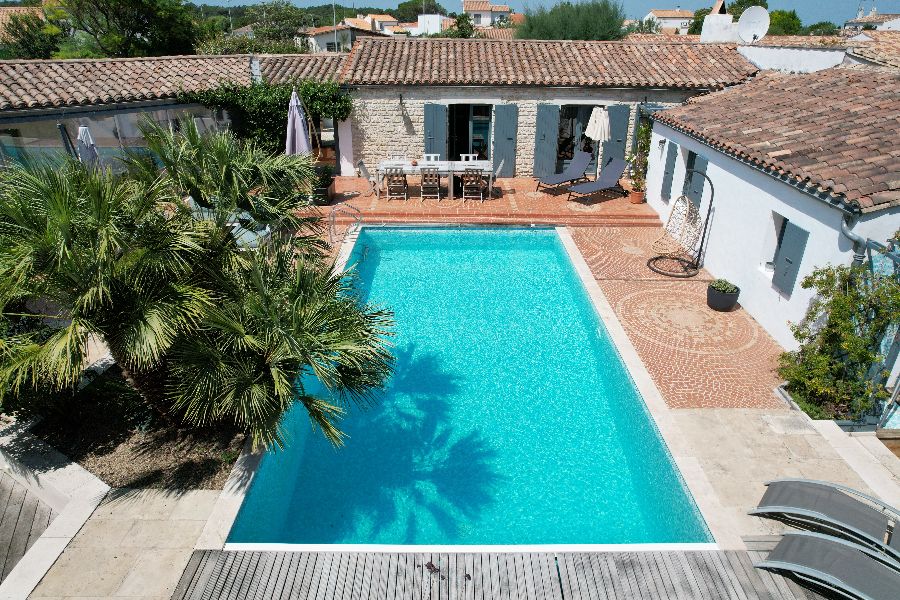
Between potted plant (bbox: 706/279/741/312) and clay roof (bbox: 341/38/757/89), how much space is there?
935 cm

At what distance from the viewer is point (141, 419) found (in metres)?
7.32

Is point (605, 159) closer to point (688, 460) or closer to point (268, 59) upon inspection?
point (268, 59)

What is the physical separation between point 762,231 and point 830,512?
249 inches

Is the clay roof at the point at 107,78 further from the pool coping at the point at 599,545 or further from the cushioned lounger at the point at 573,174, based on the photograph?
the pool coping at the point at 599,545

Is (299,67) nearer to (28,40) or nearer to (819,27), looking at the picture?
(28,40)

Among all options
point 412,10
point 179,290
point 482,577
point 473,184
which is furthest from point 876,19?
point 412,10

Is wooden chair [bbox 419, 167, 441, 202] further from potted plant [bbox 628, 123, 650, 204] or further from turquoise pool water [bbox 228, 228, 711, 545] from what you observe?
turquoise pool water [bbox 228, 228, 711, 545]

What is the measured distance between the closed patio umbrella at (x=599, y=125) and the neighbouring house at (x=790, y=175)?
2.43 meters

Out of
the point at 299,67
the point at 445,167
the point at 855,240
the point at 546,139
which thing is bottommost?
the point at 445,167

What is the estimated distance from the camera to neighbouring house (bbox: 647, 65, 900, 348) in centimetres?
803

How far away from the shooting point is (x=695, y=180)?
543 inches

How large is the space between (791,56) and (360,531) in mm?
18337

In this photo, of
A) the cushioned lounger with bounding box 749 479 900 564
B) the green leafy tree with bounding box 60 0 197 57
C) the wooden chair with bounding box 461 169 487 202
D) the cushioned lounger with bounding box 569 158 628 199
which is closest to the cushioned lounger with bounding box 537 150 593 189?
the cushioned lounger with bounding box 569 158 628 199

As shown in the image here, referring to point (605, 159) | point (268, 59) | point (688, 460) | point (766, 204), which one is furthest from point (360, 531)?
point (268, 59)
